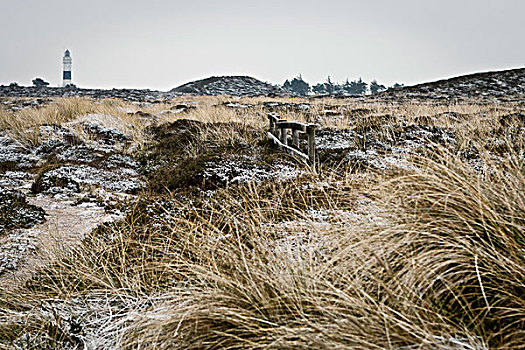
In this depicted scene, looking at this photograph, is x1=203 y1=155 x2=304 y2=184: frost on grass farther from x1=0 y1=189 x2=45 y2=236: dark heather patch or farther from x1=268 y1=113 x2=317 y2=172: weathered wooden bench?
x1=0 y1=189 x2=45 y2=236: dark heather patch

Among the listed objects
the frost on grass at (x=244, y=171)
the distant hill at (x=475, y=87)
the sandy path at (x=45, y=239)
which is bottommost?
the sandy path at (x=45, y=239)

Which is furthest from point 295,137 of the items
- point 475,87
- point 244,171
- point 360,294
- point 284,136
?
point 475,87

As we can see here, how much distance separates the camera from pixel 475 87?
26859mm

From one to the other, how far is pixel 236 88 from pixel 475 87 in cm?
1868

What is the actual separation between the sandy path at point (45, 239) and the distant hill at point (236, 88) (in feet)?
96.1

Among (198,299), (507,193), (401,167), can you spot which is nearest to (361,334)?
(198,299)

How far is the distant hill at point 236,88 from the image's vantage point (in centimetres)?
3462

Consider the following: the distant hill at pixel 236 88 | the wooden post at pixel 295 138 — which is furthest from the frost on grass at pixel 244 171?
the distant hill at pixel 236 88

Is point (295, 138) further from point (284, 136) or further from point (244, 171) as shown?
point (244, 171)

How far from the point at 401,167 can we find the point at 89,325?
2141mm

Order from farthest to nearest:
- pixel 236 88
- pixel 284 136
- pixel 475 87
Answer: pixel 236 88
pixel 475 87
pixel 284 136

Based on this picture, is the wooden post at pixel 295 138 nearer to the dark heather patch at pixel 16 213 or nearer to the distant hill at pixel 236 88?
the dark heather patch at pixel 16 213

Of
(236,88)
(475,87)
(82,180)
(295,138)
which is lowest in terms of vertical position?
(82,180)

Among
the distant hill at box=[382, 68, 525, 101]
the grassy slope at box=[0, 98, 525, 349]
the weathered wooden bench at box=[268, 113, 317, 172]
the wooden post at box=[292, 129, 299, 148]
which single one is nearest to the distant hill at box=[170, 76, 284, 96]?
the distant hill at box=[382, 68, 525, 101]
